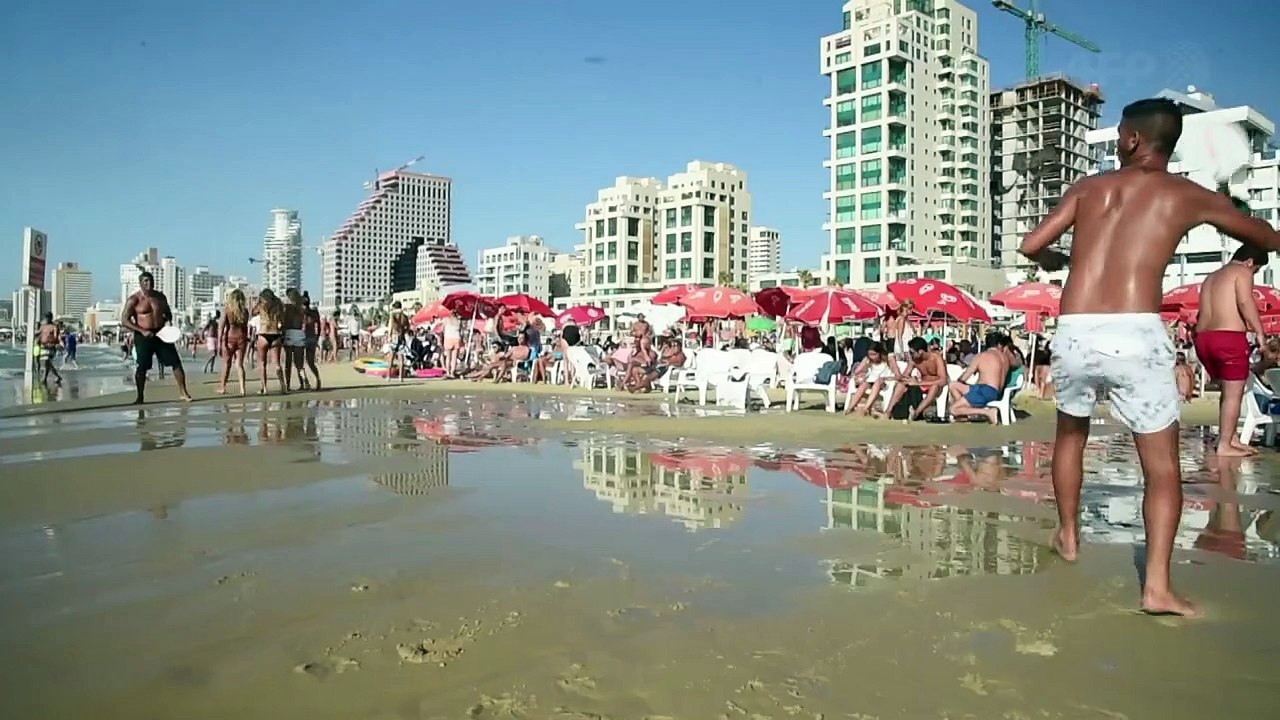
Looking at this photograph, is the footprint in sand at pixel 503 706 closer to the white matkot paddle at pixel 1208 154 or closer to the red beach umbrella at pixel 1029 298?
the red beach umbrella at pixel 1029 298

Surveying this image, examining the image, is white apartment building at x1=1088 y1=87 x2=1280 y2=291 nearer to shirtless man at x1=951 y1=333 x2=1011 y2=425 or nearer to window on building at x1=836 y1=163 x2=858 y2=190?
window on building at x1=836 y1=163 x2=858 y2=190

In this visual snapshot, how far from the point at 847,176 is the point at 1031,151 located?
29.5m

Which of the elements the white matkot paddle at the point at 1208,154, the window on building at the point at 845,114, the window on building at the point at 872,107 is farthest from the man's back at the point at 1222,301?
the window on building at the point at 845,114

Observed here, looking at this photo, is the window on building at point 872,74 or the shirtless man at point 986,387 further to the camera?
the window on building at point 872,74

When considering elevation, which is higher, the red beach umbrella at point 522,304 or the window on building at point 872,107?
the window on building at point 872,107

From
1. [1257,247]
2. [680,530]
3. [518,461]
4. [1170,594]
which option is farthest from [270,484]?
[1257,247]

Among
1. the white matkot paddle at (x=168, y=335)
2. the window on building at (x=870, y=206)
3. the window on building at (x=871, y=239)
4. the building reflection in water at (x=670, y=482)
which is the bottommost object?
the building reflection in water at (x=670, y=482)

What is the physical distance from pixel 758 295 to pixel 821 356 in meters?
3.66

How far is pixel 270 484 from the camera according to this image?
17.5ft

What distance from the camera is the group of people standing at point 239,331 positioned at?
432 inches

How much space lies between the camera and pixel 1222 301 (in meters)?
6.81

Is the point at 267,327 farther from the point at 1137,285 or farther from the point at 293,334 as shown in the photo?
the point at 1137,285

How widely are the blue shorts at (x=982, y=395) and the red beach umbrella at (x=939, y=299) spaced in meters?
3.17

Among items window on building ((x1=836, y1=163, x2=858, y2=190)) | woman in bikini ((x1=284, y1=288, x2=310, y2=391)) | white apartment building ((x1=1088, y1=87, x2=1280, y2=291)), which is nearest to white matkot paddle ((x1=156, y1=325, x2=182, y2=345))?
woman in bikini ((x1=284, y1=288, x2=310, y2=391))
